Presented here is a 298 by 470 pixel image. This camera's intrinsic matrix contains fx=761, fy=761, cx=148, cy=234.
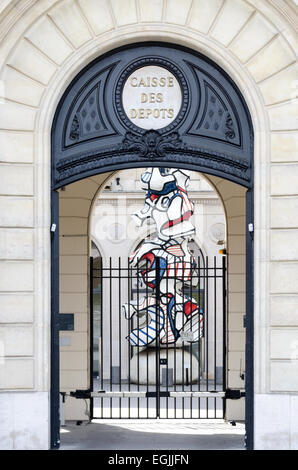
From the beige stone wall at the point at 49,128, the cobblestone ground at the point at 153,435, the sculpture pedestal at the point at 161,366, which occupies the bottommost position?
A: the sculpture pedestal at the point at 161,366

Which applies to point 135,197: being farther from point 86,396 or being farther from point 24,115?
point 24,115

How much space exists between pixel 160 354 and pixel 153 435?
30.5 ft

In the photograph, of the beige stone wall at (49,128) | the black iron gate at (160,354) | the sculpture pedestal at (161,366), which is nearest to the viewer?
the beige stone wall at (49,128)

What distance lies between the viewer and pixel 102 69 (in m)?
10.8

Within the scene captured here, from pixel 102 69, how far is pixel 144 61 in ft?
1.98

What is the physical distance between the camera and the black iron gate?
14.7 meters

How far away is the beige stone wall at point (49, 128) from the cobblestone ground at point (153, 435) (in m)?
1.69

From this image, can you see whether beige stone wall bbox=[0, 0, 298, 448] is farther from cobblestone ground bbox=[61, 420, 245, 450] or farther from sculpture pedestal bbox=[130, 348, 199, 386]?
sculpture pedestal bbox=[130, 348, 199, 386]

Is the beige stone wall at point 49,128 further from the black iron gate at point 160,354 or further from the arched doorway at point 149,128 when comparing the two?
the black iron gate at point 160,354

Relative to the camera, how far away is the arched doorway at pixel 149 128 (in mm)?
10672

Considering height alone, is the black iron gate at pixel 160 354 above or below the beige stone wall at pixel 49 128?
below

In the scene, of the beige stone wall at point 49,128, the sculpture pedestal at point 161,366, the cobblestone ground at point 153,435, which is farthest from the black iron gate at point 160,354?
the beige stone wall at point 49,128

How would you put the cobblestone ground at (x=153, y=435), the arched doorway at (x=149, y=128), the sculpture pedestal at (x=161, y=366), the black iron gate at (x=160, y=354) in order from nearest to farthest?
the arched doorway at (x=149, y=128), the cobblestone ground at (x=153, y=435), the black iron gate at (x=160, y=354), the sculpture pedestal at (x=161, y=366)
